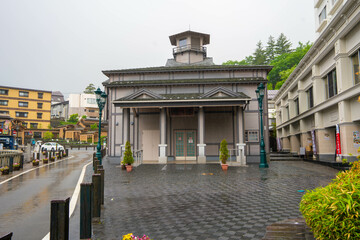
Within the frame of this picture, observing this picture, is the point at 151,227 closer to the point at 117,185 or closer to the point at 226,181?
the point at 117,185

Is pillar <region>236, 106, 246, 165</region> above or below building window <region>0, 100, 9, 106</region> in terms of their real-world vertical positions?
below

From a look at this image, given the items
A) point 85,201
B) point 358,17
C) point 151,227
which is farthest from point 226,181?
point 358,17

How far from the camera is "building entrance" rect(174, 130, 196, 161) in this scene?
70.4ft

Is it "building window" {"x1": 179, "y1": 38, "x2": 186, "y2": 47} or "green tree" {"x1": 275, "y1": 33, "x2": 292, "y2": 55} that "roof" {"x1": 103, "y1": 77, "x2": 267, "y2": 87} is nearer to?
"building window" {"x1": 179, "y1": 38, "x2": 186, "y2": 47}

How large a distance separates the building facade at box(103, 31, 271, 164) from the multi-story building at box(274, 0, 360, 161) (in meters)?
4.56

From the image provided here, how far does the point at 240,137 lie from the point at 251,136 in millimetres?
2784

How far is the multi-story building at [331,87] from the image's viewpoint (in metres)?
15.4

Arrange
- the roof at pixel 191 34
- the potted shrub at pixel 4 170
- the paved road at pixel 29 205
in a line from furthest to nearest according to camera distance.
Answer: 1. the roof at pixel 191 34
2. the potted shrub at pixel 4 170
3. the paved road at pixel 29 205

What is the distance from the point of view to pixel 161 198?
7797mm

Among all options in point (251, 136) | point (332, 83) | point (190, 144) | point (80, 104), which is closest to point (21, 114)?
point (80, 104)

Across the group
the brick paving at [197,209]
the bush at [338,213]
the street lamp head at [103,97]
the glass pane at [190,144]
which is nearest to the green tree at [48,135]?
the glass pane at [190,144]

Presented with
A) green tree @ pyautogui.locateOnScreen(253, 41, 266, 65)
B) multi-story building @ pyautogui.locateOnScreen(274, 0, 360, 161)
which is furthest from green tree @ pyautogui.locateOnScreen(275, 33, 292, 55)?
multi-story building @ pyautogui.locateOnScreen(274, 0, 360, 161)

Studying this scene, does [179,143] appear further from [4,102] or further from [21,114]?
[4,102]

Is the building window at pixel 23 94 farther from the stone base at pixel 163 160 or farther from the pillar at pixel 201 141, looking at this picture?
the pillar at pixel 201 141
